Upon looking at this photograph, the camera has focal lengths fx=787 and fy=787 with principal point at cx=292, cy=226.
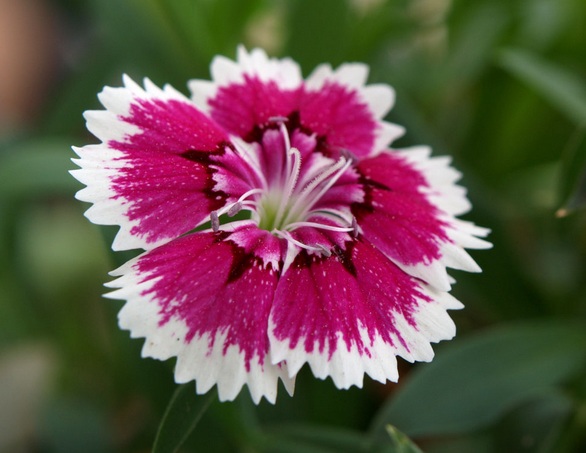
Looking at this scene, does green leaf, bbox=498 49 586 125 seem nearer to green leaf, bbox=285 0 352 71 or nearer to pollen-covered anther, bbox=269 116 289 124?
green leaf, bbox=285 0 352 71

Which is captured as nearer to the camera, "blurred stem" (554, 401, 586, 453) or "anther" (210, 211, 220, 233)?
"anther" (210, 211, 220, 233)

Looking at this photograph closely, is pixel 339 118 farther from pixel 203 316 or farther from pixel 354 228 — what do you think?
pixel 203 316

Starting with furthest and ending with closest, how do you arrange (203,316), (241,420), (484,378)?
(484,378) < (241,420) < (203,316)

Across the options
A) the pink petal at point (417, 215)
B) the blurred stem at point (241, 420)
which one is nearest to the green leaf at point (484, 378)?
the blurred stem at point (241, 420)

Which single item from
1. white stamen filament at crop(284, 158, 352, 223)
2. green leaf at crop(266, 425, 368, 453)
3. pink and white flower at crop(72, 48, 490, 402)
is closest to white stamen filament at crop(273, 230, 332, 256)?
pink and white flower at crop(72, 48, 490, 402)

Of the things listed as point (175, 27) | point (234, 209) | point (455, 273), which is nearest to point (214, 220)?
point (234, 209)

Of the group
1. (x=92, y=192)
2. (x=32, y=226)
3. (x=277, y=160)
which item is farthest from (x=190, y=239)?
(x=32, y=226)

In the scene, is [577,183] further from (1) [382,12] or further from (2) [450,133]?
(2) [450,133]
